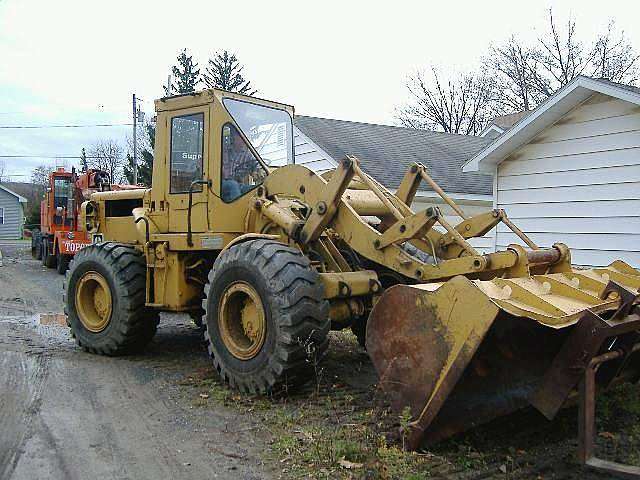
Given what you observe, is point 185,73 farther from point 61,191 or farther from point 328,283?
point 328,283

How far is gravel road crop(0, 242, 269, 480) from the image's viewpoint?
4.36 meters

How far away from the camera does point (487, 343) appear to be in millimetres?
4238

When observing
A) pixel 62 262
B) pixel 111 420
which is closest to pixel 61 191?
pixel 62 262

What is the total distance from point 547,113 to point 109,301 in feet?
21.0

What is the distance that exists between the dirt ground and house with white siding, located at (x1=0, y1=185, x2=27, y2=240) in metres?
49.2

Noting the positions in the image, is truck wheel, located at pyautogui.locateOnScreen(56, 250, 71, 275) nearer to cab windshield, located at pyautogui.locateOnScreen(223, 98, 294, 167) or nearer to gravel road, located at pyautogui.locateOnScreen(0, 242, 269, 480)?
gravel road, located at pyautogui.locateOnScreen(0, 242, 269, 480)

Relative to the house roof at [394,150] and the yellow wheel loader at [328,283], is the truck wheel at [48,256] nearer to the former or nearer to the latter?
the house roof at [394,150]

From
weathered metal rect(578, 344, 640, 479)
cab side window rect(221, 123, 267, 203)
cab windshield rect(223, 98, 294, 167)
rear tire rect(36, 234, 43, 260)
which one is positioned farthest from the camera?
rear tire rect(36, 234, 43, 260)

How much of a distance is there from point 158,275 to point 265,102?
2.26m

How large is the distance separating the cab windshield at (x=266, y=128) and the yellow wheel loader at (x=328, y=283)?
0.08 feet

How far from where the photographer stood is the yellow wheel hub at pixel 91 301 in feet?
25.8

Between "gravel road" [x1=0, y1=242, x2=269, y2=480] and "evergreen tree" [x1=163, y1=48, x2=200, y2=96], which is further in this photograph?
"evergreen tree" [x1=163, y1=48, x2=200, y2=96]

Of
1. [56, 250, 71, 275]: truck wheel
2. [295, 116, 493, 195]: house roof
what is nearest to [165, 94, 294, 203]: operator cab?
[295, 116, 493, 195]: house roof

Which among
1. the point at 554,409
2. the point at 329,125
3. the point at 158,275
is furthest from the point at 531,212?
the point at 329,125
